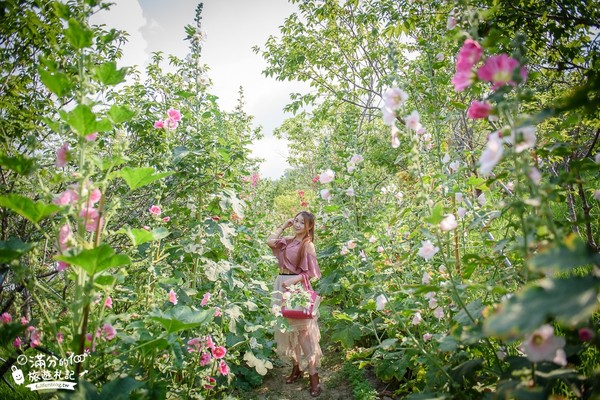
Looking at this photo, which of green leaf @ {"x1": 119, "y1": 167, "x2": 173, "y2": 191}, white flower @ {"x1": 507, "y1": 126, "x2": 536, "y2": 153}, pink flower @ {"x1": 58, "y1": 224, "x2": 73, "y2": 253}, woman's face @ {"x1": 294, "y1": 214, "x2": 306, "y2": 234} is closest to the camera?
white flower @ {"x1": 507, "y1": 126, "x2": 536, "y2": 153}

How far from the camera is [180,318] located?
1.37m

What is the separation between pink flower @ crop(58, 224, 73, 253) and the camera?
3.38 ft

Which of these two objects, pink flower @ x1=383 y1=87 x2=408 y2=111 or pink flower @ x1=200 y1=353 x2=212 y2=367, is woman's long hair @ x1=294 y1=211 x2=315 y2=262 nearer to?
pink flower @ x1=200 y1=353 x2=212 y2=367

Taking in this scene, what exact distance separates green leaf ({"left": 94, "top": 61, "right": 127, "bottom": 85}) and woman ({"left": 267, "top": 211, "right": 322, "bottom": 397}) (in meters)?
2.08

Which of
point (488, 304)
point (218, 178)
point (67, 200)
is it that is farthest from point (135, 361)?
point (488, 304)

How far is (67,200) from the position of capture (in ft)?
3.40

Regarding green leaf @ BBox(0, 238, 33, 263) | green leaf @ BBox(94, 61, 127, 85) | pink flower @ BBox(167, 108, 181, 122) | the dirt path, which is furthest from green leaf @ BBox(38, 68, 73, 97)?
the dirt path

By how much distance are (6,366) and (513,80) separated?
2368 millimetres

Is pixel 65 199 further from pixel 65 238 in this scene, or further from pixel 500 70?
pixel 500 70

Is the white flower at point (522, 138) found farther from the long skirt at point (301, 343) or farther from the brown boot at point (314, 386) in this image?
the brown boot at point (314, 386)

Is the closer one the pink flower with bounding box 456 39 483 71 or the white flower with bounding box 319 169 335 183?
the pink flower with bounding box 456 39 483 71

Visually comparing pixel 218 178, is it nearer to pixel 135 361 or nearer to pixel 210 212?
pixel 210 212

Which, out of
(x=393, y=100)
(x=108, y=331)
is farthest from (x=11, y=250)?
(x=393, y=100)

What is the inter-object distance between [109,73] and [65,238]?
0.56 m
